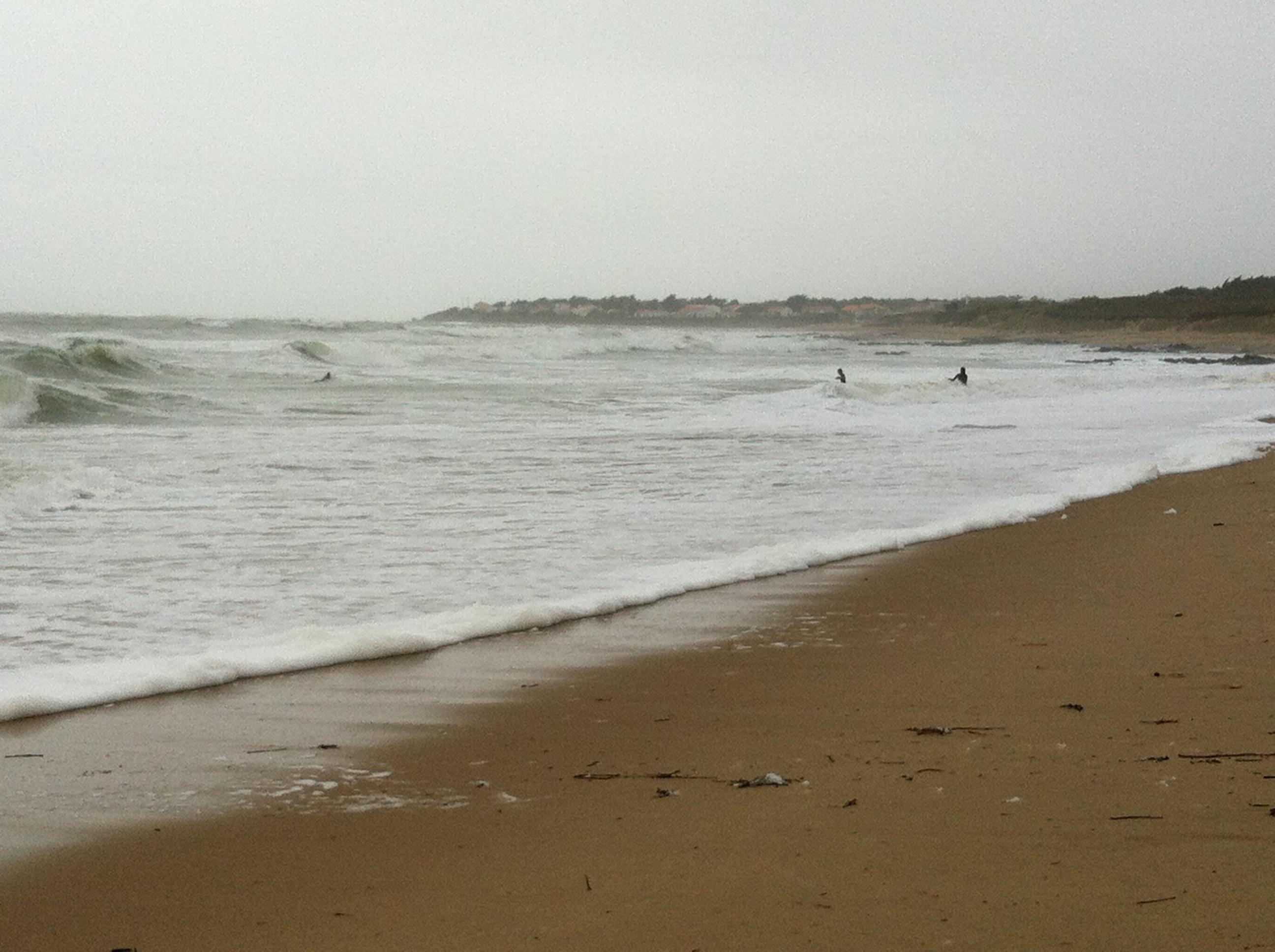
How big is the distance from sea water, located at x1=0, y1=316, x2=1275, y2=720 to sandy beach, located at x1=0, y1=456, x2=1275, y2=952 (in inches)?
32.0

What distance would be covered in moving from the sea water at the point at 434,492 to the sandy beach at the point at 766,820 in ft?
2.67

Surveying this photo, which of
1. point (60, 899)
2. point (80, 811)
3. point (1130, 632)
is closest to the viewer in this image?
point (60, 899)

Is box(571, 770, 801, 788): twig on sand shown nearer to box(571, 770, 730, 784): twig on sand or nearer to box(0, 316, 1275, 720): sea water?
box(571, 770, 730, 784): twig on sand

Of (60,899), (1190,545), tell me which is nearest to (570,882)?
(60,899)

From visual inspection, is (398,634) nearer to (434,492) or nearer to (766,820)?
(766,820)

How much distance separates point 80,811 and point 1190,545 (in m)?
6.07

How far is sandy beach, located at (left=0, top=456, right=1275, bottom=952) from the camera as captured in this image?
7.73 ft

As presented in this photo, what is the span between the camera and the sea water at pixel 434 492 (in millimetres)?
5219

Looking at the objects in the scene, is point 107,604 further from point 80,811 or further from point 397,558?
point 80,811

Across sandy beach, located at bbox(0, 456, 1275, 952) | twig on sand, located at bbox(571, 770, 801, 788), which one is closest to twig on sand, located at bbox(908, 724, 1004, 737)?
sandy beach, located at bbox(0, 456, 1275, 952)

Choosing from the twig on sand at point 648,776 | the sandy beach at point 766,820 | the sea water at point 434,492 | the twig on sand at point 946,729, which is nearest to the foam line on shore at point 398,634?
the sea water at point 434,492

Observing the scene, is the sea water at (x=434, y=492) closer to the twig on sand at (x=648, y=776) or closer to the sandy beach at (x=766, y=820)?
the sandy beach at (x=766, y=820)

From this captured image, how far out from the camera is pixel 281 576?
6145 millimetres

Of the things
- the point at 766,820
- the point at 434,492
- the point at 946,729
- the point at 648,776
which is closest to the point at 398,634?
the point at 648,776
